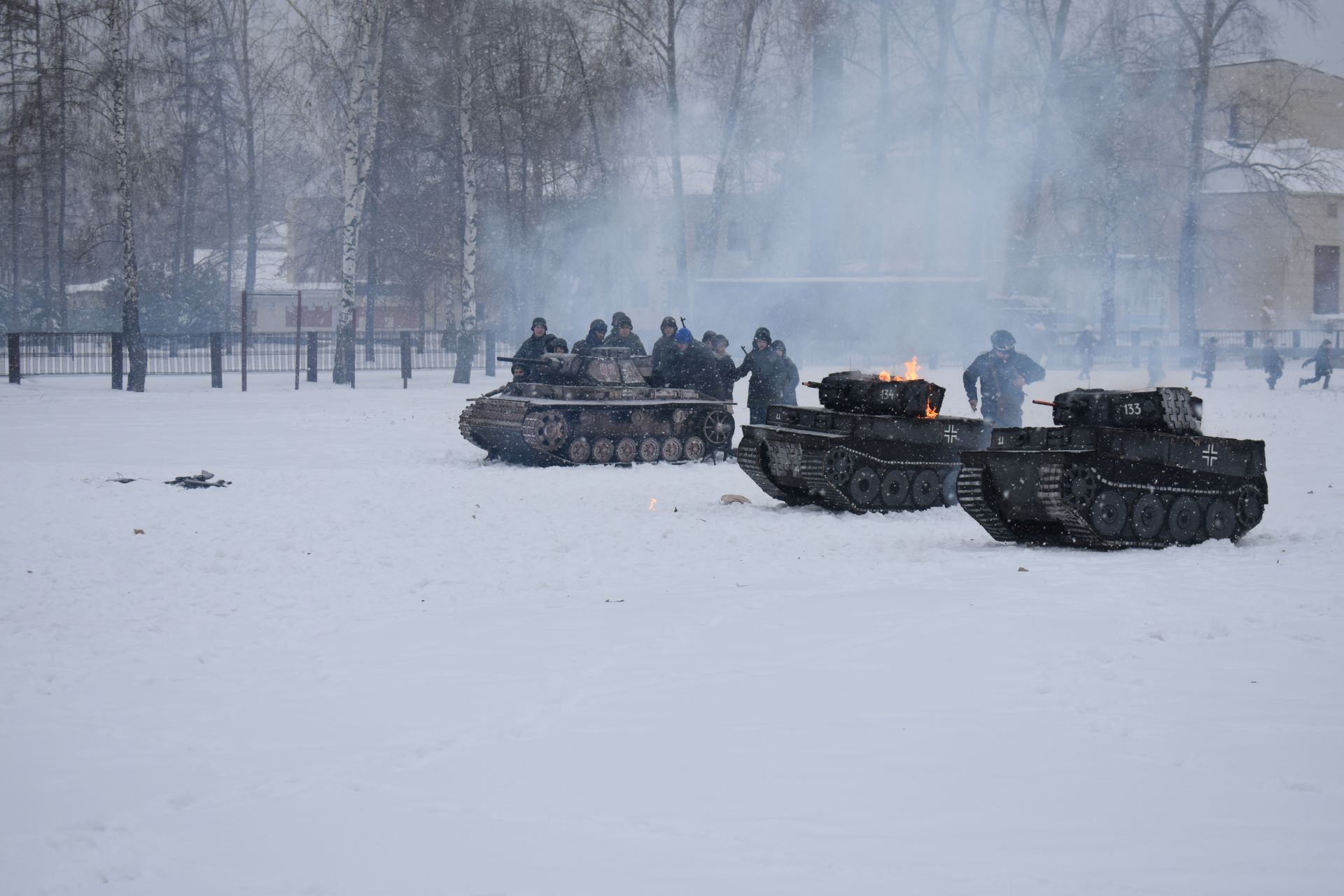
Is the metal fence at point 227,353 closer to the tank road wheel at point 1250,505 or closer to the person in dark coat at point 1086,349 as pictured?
the person in dark coat at point 1086,349

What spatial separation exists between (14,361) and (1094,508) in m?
25.1

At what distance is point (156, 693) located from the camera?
6777 mm

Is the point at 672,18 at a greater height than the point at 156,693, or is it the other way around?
the point at 672,18

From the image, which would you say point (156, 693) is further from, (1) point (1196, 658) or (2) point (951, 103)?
(2) point (951, 103)

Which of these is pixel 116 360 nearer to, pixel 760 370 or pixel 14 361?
pixel 14 361

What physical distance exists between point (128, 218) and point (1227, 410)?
2169 centimetres

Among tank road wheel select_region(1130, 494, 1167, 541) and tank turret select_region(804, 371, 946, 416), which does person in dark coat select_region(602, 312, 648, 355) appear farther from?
tank road wheel select_region(1130, 494, 1167, 541)

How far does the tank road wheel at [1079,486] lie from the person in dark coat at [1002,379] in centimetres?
387

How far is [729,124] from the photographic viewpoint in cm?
4131

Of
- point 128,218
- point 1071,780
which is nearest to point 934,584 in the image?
point 1071,780

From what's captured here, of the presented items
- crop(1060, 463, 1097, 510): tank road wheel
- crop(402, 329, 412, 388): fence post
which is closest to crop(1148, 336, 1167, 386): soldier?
crop(402, 329, 412, 388): fence post

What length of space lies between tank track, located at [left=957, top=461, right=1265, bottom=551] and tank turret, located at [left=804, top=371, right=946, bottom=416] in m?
2.18

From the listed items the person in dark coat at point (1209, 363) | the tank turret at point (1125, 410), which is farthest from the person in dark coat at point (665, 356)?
the person in dark coat at point (1209, 363)

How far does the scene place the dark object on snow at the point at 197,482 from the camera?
14336mm
